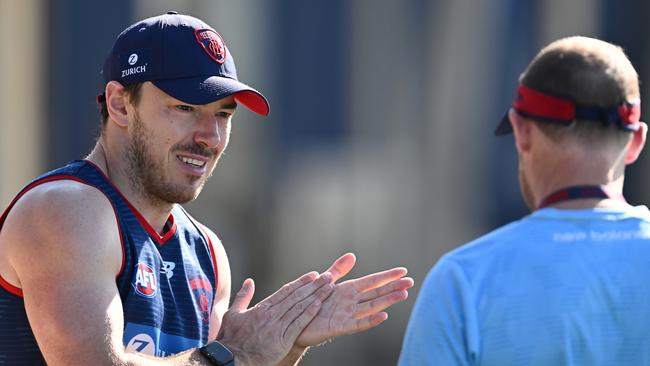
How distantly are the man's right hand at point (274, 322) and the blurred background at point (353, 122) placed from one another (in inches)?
174

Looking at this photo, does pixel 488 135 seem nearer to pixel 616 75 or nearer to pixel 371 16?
pixel 371 16

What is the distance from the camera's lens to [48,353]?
3.16 metres

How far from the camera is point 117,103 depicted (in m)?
3.62

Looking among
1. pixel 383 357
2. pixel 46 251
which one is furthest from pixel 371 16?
pixel 46 251

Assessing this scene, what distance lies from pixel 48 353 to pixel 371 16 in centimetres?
555

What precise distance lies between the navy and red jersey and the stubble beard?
0.10 meters

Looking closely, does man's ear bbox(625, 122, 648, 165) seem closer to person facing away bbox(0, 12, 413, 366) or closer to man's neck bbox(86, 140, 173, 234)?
person facing away bbox(0, 12, 413, 366)

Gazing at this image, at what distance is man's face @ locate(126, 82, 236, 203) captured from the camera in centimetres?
355

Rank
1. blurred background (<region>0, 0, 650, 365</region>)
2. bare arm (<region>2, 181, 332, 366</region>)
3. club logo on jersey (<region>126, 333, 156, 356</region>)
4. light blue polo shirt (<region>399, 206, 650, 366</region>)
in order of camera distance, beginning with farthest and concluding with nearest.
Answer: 1. blurred background (<region>0, 0, 650, 365</region>)
2. club logo on jersey (<region>126, 333, 156, 356</region>)
3. bare arm (<region>2, 181, 332, 366</region>)
4. light blue polo shirt (<region>399, 206, 650, 366</region>)

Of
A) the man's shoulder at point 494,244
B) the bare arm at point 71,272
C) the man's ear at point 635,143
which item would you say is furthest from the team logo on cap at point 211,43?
the man's ear at point 635,143

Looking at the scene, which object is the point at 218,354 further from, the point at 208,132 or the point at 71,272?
the point at 208,132

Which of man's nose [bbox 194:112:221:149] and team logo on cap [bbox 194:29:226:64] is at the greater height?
team logo on cap [bbox 194:29:226:64]

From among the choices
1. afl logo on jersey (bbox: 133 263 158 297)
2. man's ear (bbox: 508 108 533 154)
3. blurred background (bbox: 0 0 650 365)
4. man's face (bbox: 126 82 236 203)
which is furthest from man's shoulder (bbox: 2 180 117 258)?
blurred background (bbox: 0 0 650 365)

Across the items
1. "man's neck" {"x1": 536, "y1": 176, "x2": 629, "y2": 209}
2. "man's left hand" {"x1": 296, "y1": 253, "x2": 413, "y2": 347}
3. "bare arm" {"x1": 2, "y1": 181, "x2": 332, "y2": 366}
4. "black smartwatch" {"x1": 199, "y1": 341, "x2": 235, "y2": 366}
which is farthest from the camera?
"man's left hand" {"x1": 296, "y1": 253, "x2": 413, "y2": 347}
